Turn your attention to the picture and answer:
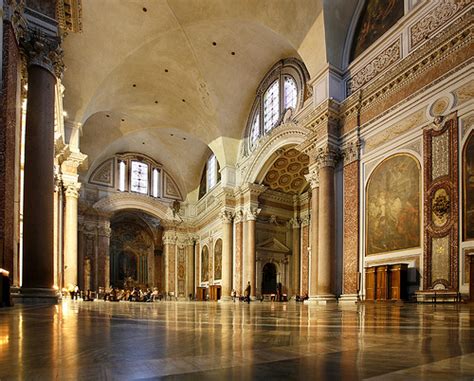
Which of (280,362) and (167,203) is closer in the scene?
(280,362)

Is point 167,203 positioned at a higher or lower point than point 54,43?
lower

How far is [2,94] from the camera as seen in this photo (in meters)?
6.66

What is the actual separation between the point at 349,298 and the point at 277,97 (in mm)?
10801

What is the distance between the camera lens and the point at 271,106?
2016 cm

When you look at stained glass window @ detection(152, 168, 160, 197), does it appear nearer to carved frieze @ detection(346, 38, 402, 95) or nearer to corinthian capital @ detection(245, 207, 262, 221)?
corinthian capital @ detection(245, 207, 262, 221)

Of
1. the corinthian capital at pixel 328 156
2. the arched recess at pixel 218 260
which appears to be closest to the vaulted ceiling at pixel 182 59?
the corinthian capital at pixel 328 156

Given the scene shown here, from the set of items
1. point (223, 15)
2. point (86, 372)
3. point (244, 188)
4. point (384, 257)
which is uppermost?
point (223, 15)

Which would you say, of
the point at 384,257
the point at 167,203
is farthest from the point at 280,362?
the point at 167,203

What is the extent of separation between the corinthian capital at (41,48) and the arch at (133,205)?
65.5ft

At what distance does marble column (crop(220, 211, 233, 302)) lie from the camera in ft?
70.0

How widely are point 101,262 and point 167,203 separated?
657 cm

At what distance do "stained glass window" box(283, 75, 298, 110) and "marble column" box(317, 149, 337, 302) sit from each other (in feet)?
16.9

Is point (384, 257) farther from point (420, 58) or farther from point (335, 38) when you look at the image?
point (335, 38)

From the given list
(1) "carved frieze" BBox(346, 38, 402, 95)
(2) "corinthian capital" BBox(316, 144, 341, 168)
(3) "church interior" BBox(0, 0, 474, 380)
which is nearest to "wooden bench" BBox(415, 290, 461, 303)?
(3) "church interior" BBox(0, 0, 474, 380)
